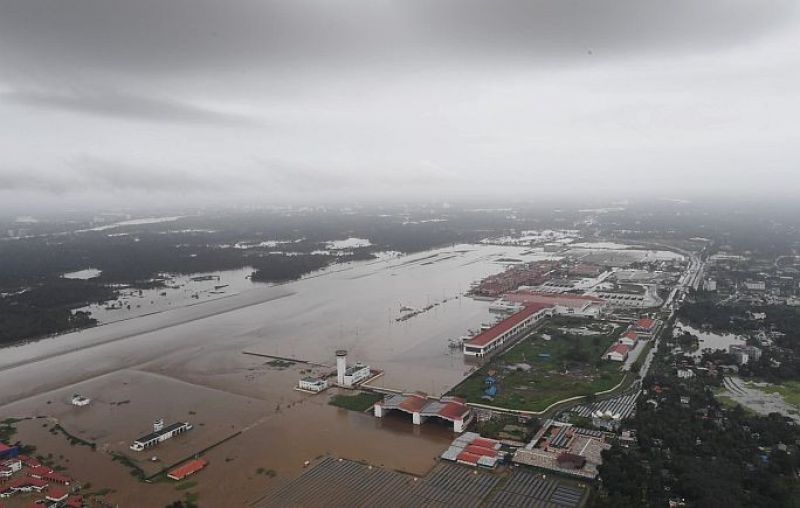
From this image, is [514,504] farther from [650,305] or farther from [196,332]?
[650,305]

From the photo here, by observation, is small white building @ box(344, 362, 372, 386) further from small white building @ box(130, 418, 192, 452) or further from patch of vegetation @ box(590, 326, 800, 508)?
patch of vegetation @ box(590, 326, 800, 508)

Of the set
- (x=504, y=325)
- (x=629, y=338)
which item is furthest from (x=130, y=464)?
(x=629, y=338)

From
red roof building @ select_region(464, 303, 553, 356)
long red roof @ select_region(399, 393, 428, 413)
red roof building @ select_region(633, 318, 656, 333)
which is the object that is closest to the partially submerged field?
red roof building @ select_region(464, 303, 553, 356)

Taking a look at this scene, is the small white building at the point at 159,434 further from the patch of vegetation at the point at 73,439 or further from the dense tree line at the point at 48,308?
the dense tree line at the point at 48,308

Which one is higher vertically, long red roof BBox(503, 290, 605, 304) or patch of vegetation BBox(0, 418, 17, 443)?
long red roof BBox(503, 290, 605, 304)

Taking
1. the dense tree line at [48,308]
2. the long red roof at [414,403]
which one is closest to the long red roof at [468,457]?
the long red roof at [414,403]

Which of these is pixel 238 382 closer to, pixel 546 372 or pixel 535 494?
pixel 546 372
